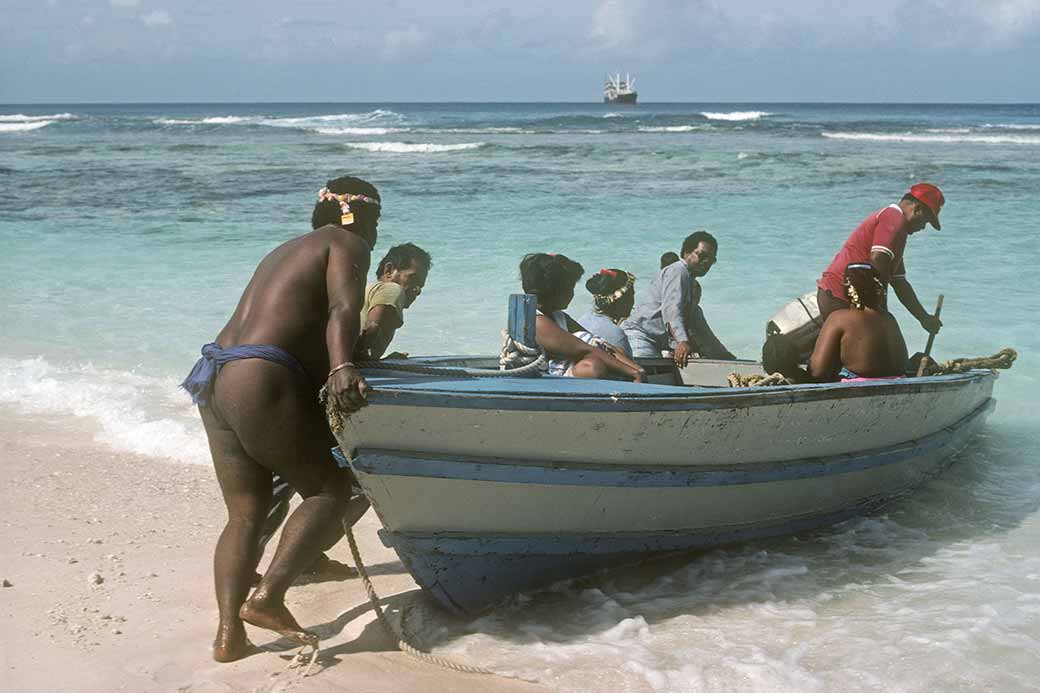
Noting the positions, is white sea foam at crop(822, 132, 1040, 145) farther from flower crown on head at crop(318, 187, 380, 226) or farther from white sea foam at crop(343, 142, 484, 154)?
flower crown on head at crop(318, 187, 380, 226)

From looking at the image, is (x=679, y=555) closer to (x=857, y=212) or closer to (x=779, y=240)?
(x=779, y=240)

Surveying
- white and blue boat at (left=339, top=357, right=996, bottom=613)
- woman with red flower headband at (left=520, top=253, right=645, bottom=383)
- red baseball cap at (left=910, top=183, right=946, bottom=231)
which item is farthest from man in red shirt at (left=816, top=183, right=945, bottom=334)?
woman with red flower headband at (left=520, top=253, right=645, bottom=383)

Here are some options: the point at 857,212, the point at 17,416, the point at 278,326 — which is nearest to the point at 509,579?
the point at 278,326

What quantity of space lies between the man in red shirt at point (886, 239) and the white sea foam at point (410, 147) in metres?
30.6

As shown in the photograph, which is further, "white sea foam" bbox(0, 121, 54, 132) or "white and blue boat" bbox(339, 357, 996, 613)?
"white sea foam" bbox(0, 121, 54, 132)

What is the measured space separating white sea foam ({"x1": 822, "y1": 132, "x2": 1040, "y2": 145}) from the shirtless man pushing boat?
3798 cm

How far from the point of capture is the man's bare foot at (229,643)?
387 centimetres

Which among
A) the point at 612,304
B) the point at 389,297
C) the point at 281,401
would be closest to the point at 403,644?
the point at 281,401

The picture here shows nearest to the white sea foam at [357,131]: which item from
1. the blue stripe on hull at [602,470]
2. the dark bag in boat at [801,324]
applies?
A: the dark bag in boat at [801,324]

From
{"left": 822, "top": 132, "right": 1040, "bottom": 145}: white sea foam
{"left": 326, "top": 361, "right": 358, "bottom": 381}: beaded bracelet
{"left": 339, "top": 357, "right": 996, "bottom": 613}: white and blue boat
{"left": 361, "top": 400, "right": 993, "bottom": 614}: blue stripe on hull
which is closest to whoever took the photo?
{"left": 326, "top": 361, "right": 358, "bottom": 381}: beaded bracelet

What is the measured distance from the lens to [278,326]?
3680mm

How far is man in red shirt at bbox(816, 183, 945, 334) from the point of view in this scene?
19.6ft

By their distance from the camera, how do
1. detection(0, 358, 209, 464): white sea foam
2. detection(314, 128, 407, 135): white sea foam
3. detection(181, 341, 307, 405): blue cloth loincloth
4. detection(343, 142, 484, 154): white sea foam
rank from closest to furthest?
detection(181, 341, 307, 405): blue cloth loincloth < detection(0, 358, 209, 464): white sea foam < detection(343, 142, 484, 154): white sea foam < detection(314, 128, 407, 135): white sea foam

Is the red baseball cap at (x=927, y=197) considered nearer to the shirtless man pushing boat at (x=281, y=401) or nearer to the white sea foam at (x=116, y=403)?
the shirtless man pushing boat at (x=281, y=401)
